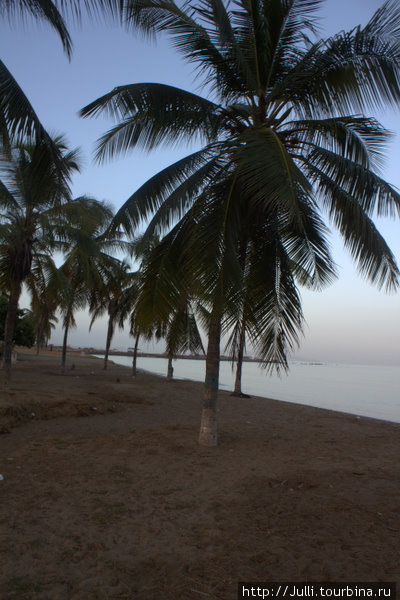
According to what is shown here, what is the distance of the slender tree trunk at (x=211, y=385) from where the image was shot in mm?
→ 7035

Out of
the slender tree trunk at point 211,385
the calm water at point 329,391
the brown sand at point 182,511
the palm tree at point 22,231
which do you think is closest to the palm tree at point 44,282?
the palm tree at point 22,231

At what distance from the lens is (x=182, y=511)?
4.34 meters

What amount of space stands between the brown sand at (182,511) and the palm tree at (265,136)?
1590 mm

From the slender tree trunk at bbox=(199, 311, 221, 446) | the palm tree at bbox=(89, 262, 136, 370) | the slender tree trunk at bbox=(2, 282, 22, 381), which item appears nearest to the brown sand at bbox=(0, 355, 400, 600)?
the slender tree trunk at bbox=(199, 311, 221, 446)

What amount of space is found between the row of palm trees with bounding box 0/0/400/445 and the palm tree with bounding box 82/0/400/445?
0.06ft

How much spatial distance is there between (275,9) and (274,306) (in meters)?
4.77

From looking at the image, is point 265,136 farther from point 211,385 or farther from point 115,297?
point 115,297

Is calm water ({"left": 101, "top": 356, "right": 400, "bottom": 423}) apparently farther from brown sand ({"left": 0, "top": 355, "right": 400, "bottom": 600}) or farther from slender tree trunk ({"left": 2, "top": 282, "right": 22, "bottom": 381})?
slender tree trunk ({"left": 2, "top": 282, "right": 22, "bottom": 381})

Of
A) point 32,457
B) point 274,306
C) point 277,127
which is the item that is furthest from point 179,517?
point 277,127

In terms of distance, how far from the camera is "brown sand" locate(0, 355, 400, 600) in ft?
9.92

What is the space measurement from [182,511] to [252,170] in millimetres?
4459

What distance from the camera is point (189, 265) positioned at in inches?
246

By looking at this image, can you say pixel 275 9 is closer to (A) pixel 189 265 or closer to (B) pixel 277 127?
(B) pixel 277 127

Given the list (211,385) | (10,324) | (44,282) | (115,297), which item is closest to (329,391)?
(115,297)
